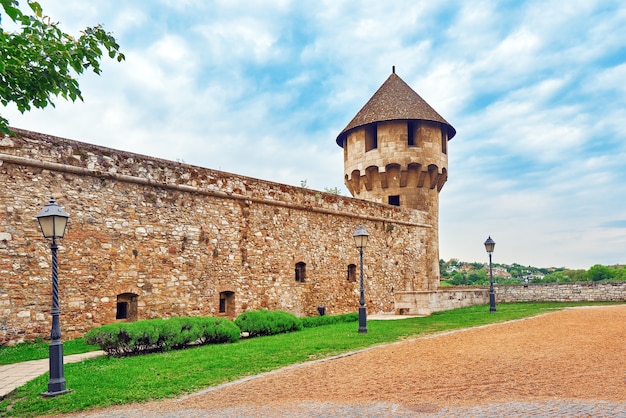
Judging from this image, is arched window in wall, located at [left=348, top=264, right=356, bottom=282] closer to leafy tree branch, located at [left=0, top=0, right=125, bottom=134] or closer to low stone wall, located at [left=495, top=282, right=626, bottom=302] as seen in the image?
low stone wall, located at [left=495, top=282, right=626, bottom=302]

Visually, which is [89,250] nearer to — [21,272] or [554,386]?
[21,272]

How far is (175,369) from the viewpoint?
8453mm

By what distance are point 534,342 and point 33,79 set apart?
32.6 feet

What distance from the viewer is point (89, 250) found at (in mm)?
12414

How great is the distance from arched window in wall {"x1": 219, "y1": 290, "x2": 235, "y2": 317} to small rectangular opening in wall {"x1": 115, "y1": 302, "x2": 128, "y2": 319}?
3168 millimetres

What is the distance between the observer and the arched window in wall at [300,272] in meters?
18.4

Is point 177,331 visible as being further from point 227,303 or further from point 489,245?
point 489,245

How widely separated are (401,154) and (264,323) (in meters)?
14.4

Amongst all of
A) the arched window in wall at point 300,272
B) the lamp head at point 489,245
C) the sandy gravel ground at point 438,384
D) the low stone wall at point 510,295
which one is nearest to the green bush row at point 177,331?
the sandy gravel ground at point 438,384

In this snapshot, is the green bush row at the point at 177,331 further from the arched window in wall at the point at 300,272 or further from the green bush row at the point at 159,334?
the arched window in wall at the point at 300,272

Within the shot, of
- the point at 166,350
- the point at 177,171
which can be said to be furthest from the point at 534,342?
the point at 177,171

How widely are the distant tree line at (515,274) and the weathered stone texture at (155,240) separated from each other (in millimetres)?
16804

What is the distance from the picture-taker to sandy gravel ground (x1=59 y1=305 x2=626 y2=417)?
19.1 feet

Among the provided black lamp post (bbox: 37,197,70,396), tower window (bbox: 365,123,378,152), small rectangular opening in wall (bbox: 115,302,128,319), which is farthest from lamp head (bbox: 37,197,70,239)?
tower window (bbox: 365,123,378,152)
